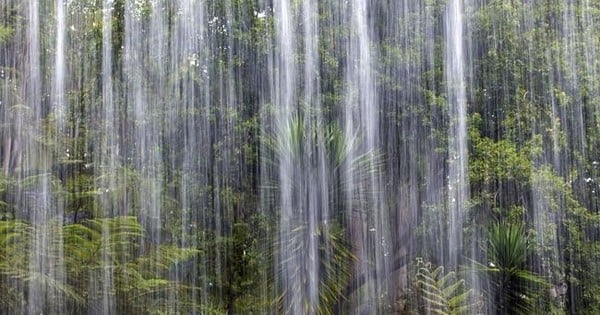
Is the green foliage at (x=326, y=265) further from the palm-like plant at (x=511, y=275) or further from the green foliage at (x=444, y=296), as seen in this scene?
the palm-like plant at (x=511, y=275)

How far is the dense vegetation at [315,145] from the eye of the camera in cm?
895

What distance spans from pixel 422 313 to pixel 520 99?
3.12 metres

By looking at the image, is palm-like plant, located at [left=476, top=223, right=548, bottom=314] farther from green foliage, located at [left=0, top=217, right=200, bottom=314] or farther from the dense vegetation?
green foliage, located at [left=0, top=217, right=200, bottom=314]

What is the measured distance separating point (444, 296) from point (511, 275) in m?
1.03

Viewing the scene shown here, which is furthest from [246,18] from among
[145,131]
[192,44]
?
[145,131]

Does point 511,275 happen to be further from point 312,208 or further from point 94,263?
point 94,263

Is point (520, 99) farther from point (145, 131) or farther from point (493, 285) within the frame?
point (145, 131)

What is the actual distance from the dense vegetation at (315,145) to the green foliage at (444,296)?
2.1 inches

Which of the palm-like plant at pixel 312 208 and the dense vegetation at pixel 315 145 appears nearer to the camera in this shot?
the palm-like plant at pixel 312 208

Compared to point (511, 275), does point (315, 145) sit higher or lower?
higher

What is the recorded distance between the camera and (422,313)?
8.73 metres

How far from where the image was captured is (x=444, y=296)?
8344mm

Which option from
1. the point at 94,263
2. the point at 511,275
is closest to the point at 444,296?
the point at 511,275

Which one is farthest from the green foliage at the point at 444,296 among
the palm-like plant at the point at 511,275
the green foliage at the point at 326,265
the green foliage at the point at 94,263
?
the green foliage at the point at 94,263
